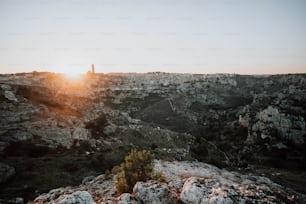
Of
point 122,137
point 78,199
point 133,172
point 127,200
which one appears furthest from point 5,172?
point 122,137

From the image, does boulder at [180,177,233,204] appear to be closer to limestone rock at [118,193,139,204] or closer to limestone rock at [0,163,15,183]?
limestone rock at [118,193,139,204]

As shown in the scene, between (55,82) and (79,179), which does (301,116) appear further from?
(55,82)

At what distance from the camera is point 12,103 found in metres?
44.2

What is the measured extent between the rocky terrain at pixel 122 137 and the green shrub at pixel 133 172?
2218 millimetres

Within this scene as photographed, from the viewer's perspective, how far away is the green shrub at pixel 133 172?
16969 millimetres

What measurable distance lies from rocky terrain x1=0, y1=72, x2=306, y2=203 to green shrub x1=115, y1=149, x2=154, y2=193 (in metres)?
2.22

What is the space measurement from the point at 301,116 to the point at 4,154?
65.2 meters

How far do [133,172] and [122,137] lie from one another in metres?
28.4

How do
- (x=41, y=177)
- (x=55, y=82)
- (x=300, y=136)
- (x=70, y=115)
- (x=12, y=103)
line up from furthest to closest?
(x=55, y=82) → (x=300, y=136) → (x=70, y=115) → (x=12, y=103) → (x=41, y=177)

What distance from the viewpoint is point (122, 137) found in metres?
45.8

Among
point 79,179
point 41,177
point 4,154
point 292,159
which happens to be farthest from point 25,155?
point 292,159

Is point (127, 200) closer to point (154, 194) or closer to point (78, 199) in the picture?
point (154, 194)

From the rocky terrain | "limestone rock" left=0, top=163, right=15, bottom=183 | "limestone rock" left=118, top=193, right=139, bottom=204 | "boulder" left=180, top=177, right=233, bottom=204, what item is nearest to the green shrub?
the rocky terrain

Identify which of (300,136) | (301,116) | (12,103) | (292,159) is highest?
(12,103)
